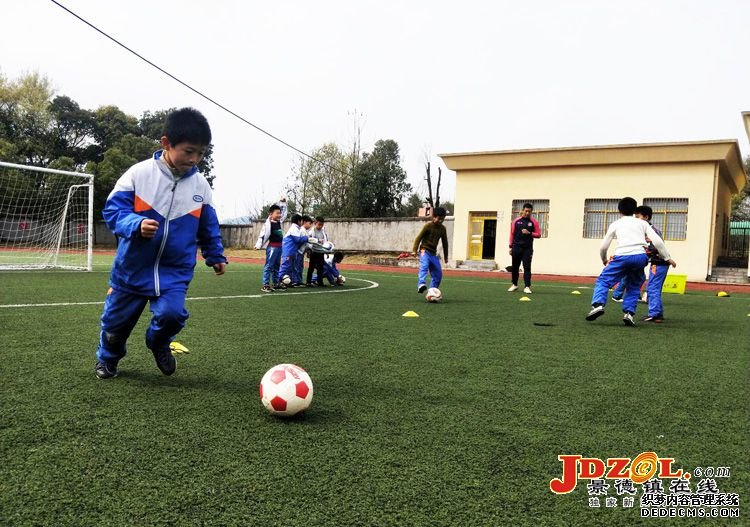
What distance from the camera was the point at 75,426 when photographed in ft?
9.35

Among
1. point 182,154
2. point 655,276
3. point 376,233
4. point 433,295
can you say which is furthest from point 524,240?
point 376,233

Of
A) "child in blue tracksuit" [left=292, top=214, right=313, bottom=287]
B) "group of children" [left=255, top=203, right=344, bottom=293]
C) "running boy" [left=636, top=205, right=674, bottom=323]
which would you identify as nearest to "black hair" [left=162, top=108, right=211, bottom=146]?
"running boy" [left=636, top=205, right=674, bottom=323]

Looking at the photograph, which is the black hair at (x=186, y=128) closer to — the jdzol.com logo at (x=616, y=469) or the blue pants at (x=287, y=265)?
the jdzol.com logo at (x=616, y=469)

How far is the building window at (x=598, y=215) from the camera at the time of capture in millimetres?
22781

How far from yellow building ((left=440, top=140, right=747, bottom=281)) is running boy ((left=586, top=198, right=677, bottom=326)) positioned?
1538 centimetres

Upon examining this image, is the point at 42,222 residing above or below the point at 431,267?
above

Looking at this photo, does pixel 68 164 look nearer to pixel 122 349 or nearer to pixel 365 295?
pixel 365 295

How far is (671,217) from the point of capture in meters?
21.6

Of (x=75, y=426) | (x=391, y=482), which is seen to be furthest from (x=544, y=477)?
(x=75, y=426)

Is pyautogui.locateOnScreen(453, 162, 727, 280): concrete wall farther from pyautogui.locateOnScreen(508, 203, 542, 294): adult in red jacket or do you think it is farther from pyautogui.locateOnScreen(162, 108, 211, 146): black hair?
pyautogui.locateOnScreen(162, 108, 211, 146): black hair

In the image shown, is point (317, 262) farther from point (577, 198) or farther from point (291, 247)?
point (577, 198)

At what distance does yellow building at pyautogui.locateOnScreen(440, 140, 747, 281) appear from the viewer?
21016mm

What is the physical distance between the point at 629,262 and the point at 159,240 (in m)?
6.05

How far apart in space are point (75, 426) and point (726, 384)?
166 inches
